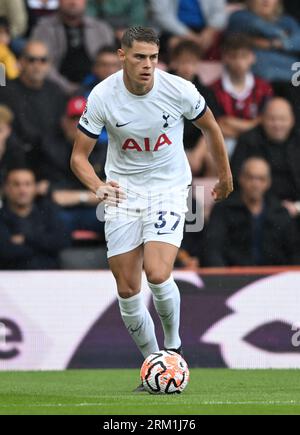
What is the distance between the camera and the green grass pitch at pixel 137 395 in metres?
7.18

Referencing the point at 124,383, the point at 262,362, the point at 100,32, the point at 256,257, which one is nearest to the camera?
the point at 124,383

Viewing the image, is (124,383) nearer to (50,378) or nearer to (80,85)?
(50,378)

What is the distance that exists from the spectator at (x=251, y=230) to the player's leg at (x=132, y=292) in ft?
12.3

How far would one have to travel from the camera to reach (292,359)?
38.0ft

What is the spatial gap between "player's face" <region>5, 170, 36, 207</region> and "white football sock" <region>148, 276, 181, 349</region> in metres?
4.19

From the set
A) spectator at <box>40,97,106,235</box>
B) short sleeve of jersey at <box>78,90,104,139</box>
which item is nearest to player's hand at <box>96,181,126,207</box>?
short sleeve of jersey at <box>78,90,104,139</box>

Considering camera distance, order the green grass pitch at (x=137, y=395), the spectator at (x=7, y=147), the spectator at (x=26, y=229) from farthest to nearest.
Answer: the spectator at (x=7, y=147) → the spectator at (x=26, y=229) → the green grass pitch at (x=137, y=395)

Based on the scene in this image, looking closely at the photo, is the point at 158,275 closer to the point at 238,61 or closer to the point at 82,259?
the point at 82,259

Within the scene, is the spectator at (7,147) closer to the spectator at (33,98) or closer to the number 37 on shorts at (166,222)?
the spectator at (33,98)

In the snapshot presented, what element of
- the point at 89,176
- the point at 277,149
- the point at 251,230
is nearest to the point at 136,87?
the point at 89,176

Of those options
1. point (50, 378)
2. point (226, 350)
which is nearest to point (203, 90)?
point (226, 350)

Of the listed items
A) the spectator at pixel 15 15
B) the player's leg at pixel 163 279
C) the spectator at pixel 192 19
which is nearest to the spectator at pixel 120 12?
the spectator at pixel 192 19

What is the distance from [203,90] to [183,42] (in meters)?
0.73

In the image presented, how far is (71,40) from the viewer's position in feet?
47.3
